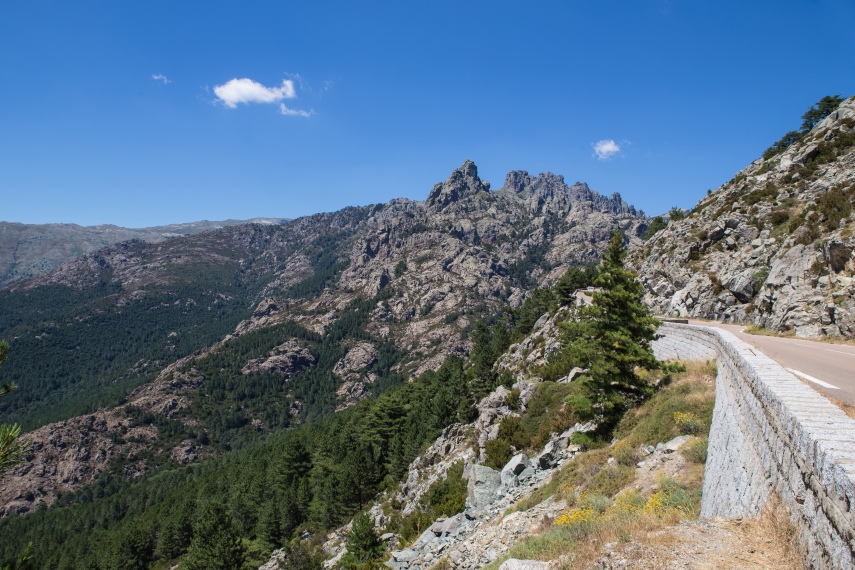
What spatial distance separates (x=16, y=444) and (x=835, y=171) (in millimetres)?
62323

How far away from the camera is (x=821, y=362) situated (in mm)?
14539

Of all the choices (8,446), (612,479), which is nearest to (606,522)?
(612,479)

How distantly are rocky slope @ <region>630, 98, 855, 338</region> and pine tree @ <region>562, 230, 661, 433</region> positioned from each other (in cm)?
1049

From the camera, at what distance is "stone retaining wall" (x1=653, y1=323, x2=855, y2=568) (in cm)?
470

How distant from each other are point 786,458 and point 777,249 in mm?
39265

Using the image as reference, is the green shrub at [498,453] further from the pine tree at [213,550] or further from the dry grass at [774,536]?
the pine tree at [213,550]

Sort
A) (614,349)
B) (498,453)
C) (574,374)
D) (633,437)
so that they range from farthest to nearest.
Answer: (574,374) → (498,453) → (614,349) → (633,437)

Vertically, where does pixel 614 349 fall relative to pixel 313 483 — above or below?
above

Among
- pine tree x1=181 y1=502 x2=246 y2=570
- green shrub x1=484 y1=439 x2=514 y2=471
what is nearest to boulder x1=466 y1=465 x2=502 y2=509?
green shrub x1=484 y1=439 x2=514 y2=471

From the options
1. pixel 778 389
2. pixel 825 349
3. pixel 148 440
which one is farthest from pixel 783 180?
pixel 148 440

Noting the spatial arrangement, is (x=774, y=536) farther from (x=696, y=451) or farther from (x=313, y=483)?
(x=313, y=483)

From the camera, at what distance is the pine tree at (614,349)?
20.8 metres

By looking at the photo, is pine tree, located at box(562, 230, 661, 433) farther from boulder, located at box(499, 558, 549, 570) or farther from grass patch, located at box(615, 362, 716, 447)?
boulder, located at box(499, 558, 549, 570)

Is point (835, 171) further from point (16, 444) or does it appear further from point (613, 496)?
point (16, 444)
